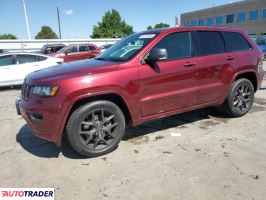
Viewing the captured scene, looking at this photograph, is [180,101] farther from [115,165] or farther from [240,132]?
[115,165]

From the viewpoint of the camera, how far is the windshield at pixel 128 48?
14.9 ft

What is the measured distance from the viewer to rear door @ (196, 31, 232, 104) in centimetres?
502

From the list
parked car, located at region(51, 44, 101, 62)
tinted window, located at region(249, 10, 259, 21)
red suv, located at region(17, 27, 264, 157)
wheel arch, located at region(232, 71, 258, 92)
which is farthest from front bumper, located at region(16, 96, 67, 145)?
tinted window, located at region(249, 10, 259, 21)

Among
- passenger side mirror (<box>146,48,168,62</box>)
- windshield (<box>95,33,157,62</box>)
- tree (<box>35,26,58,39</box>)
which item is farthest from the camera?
tree (<box>35,26,58,39</box>)

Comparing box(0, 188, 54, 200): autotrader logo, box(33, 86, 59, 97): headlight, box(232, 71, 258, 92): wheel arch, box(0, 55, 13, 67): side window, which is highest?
box(0, 55, 13, 67): side window

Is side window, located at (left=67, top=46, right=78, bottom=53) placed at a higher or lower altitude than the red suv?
higher

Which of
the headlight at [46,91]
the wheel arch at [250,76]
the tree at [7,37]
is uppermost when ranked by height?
the tree at [7,37]

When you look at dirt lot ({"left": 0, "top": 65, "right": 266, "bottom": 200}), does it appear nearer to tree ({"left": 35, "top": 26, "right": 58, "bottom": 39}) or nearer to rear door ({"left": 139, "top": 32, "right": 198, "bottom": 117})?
rear door ({"left": 139, "top": 32, "right": 198, "bottom": 117})

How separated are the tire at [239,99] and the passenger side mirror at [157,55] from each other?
2047mm

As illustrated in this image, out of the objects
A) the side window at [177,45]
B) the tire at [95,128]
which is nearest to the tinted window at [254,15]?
the side window at [177,45]

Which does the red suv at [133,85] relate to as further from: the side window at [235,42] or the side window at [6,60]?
the side window at [6,60]

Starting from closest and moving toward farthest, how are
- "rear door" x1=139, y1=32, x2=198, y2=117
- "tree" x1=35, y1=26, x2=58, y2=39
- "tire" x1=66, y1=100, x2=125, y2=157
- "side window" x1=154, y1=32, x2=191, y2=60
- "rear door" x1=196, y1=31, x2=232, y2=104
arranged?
"tire" x1=66, y1=100, x2=125, y2=157 → "rear door" x1=139, y1=32, x2=198, y2=117 → "side window" x1=154, y1=32, x2=191, y2=60 → "rear door" x1=196, y1=31, x2=232, y2=104 → "tree" x1=35, y1=26, x2=58, y2=39

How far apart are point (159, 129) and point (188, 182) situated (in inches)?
77.2

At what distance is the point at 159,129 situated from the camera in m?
5.32
